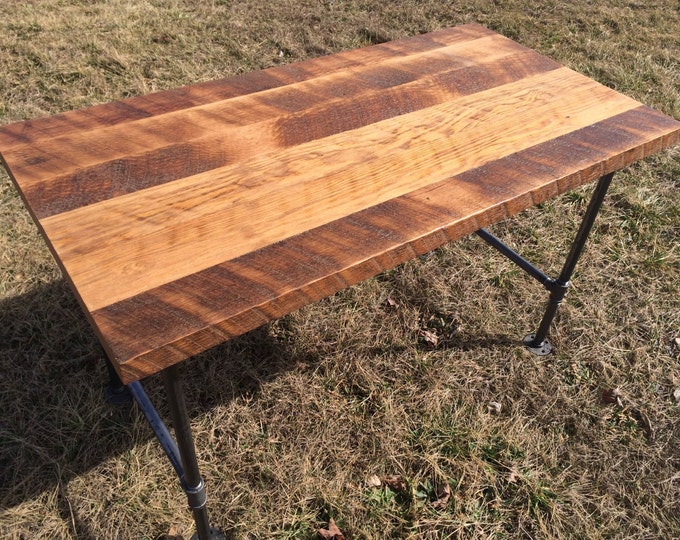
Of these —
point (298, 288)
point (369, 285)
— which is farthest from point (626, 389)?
point (298, 288)

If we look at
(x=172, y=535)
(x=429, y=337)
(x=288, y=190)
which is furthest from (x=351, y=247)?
(x=429, y=337)

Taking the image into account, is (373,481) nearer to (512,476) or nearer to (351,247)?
(512,476)

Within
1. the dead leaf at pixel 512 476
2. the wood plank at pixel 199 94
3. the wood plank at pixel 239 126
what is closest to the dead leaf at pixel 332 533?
the dead leaf at pixel 512 476

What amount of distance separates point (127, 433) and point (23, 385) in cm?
45

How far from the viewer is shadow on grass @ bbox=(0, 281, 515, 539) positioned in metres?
1.94

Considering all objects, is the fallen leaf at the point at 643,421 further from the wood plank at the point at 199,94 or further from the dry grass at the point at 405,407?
the wood plank at the point at 199,94

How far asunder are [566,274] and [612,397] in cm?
52

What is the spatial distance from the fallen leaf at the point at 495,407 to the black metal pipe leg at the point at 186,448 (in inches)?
43.7

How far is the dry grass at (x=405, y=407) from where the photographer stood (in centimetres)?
190

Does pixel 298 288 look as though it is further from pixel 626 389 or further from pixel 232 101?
pixel 626 389

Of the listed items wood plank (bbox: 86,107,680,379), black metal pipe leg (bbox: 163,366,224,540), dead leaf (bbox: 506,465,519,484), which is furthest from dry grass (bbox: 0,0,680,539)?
wood plank (bbox: 86,107,680,379)

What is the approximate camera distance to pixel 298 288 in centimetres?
123

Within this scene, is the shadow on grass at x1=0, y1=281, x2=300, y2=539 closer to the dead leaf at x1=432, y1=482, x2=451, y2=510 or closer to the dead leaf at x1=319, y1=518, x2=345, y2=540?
the dead leaf at x1=319, y1=518, x2=345, y2=540

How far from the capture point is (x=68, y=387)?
2.16 metres
